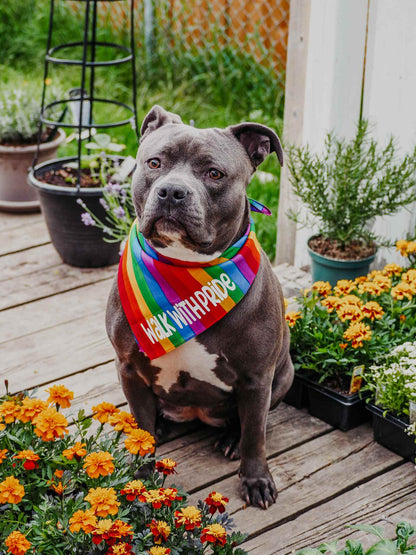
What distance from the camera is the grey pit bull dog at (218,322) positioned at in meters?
2.19

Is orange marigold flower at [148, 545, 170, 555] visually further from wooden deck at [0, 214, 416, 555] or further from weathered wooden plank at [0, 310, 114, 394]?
weathered wooden plank at [0, 310, 114, 394]

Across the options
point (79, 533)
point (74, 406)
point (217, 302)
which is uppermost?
point (217, 302)

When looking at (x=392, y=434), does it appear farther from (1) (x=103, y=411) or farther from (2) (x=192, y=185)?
(2) (x=192, y=185)

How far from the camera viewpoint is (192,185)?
2148 mm

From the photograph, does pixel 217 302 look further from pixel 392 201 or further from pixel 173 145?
pixel 392 201

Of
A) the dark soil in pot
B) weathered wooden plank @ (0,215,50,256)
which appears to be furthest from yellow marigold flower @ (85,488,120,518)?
weathered wooden plank @ (0,215,50,256)

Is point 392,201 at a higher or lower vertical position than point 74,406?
higher

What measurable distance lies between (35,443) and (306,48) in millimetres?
2257

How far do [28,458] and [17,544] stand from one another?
11.8 inches

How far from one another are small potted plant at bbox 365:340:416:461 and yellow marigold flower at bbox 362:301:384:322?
181mm

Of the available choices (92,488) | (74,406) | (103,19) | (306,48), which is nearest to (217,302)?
(92,488)

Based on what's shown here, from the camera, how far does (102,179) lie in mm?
3871

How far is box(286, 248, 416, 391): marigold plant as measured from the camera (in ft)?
9.45

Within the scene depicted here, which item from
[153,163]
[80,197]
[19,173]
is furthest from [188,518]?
[19,173]
